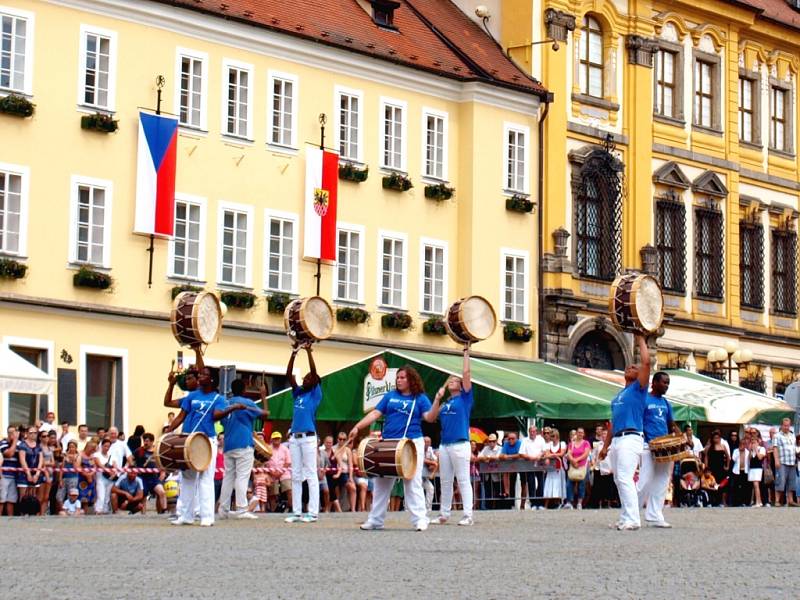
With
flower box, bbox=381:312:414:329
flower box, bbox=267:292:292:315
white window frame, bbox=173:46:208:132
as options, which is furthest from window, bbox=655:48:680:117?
white window frame, bbox=173:46:208:132

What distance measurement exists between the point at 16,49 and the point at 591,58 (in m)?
19.1

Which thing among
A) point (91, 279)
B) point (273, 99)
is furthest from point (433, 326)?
point (91, 279)

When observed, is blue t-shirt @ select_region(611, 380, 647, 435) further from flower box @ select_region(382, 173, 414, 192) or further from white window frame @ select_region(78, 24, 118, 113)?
flower box @ select_region(382, 173, 414, 192)

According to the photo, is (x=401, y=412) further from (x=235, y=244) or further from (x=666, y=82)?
(x=666, y=82)

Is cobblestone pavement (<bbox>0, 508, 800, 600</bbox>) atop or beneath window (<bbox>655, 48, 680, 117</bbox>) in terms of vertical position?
beneath

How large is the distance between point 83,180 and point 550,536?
18920mm

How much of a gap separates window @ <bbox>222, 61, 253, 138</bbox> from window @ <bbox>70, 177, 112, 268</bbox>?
3882mm

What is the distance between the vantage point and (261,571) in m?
16.6

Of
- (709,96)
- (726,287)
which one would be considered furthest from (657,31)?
(726,287)

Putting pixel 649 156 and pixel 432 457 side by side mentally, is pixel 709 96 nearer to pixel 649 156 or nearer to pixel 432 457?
pixel 649 156

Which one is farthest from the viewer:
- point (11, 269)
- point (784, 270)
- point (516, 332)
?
point (784, 270)

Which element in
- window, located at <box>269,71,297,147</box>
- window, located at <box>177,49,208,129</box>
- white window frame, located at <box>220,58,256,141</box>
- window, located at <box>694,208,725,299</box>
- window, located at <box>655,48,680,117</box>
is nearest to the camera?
window, located at <box>177,49,208,129</box>

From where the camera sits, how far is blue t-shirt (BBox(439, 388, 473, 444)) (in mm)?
25875

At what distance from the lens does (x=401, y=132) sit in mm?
47438
